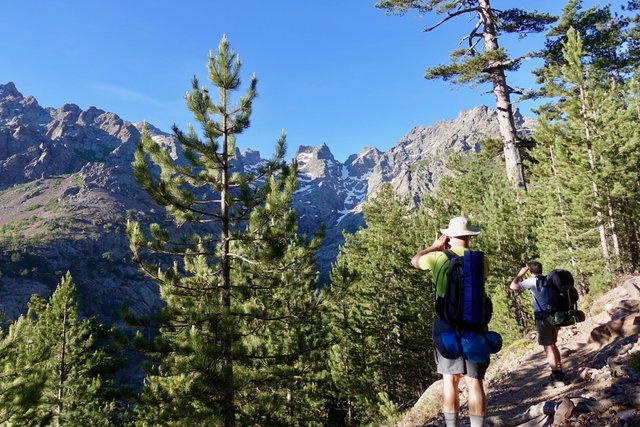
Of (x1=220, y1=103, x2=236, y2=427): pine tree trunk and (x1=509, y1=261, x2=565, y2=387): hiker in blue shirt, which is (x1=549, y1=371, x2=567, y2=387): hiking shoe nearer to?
(x1=509, y1=261, x2=565, y2=387): hiker in blue shirt

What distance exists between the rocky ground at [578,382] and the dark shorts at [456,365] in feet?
4.44

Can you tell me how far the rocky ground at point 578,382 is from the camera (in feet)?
13.9

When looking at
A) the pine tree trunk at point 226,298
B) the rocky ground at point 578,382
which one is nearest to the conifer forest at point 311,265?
the pine tree trunk at point 226,298

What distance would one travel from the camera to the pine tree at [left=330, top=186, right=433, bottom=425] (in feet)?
68.9

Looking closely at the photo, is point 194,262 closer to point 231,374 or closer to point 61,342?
point 231,374

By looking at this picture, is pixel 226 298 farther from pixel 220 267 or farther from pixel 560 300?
pixel 560 300

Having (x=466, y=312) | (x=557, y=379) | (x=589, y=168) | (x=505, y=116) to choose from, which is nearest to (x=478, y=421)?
(x=466, y=312)

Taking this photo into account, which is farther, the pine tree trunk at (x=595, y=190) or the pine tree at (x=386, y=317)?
the pine tree at (x=386, y=317)

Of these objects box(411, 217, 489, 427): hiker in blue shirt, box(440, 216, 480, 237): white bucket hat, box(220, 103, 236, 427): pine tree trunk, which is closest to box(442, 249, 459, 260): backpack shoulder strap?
box(411, 217, 489, 427): hiker in blue shirt

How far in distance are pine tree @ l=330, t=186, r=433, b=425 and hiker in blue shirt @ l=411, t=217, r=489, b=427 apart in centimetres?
1572

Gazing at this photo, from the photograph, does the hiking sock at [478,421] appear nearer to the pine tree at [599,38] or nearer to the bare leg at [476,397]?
the bare leg at [476,397]

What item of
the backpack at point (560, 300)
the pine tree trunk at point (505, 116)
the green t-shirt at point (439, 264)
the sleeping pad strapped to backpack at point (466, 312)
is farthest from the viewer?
the pine tree trunk at point (505, 116)

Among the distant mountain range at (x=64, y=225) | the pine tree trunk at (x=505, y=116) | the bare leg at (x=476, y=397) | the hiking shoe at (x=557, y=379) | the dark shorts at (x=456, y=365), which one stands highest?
the distant mountain range at (x=64, y=225)

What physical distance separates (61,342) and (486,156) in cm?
2508
